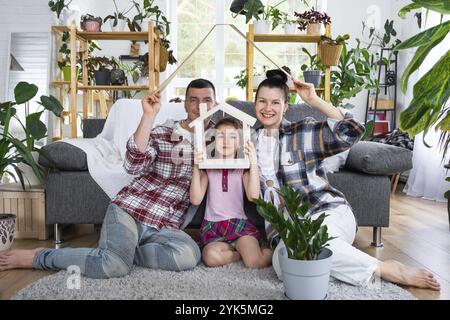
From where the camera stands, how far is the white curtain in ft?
12.9

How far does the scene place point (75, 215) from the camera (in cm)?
227

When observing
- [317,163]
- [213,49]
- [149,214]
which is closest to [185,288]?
[149,214]

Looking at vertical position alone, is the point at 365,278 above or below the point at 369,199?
below

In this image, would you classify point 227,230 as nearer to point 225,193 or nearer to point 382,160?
point 225,193

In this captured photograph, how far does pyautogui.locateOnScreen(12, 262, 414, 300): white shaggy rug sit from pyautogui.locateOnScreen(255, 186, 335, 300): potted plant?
125 millimetres

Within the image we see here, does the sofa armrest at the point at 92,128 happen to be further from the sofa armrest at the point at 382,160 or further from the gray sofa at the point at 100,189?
the sofa armrest at the point at 382,160

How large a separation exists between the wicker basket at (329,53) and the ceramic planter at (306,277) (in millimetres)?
2079

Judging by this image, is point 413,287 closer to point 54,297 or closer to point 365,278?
point 365,278

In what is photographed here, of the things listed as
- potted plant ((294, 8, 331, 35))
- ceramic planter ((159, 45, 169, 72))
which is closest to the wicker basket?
potted plant ((294, 8, 331, 35))

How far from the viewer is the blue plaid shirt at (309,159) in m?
1.83

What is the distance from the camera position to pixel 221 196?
1951mm
